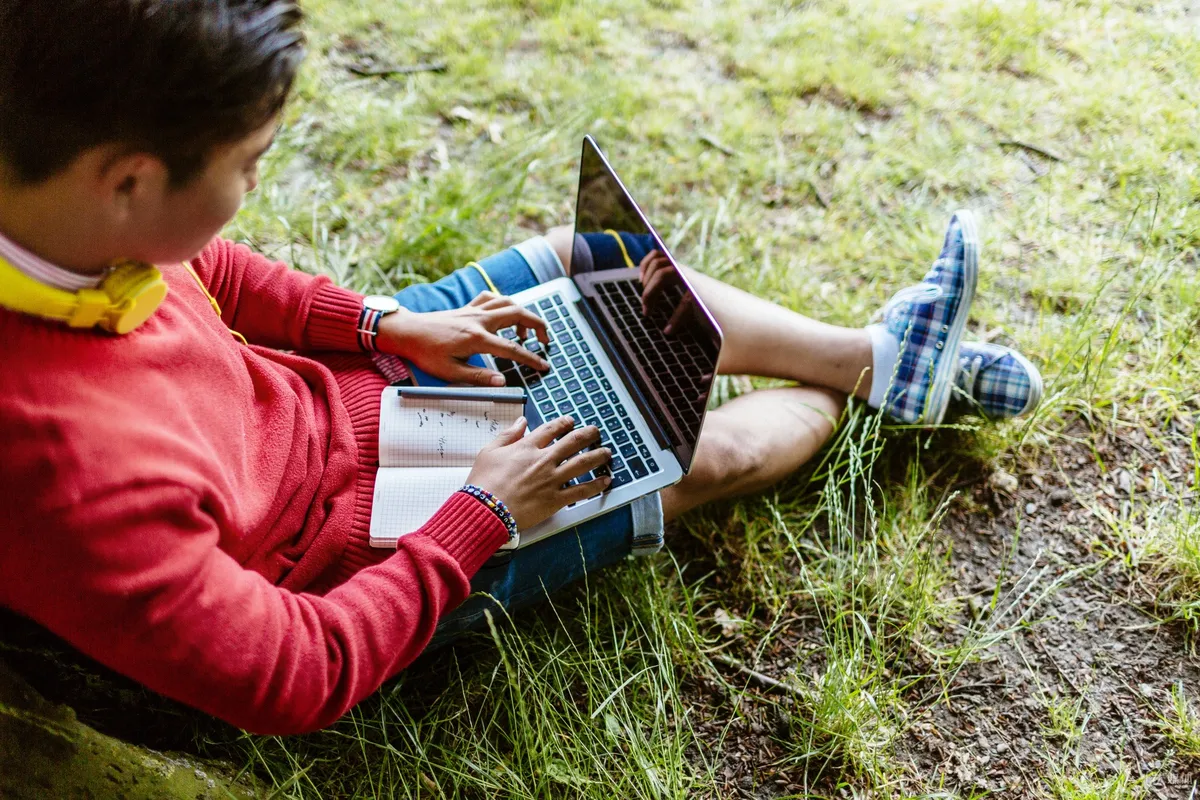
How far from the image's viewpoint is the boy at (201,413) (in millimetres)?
855

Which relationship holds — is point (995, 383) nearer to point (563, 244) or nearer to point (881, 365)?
point (881, 365)

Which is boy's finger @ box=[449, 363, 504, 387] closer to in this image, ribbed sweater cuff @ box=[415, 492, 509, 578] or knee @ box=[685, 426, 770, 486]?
ribbed sweater cuff @ box=[415, 492, 509, 578]

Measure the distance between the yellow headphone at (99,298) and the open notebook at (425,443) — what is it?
19.2 inches

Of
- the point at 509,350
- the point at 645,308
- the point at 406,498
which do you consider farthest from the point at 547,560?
the point at 645,308

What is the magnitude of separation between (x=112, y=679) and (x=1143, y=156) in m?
3.00

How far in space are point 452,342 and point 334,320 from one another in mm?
231

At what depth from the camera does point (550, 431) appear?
4.66 ft

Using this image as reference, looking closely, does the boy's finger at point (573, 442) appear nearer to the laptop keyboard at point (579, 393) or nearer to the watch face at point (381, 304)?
the laptop keyboard at point (579, 393)

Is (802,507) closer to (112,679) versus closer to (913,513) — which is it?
(913,513)

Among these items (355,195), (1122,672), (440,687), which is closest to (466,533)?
(440,687)

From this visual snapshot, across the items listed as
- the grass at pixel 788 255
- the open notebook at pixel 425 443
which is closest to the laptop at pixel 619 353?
the open notebook at pixel 425 443

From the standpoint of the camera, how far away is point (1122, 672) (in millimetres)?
1676

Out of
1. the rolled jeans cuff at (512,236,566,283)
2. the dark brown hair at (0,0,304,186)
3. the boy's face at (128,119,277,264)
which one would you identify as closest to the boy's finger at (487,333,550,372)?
the rolled jeans cuff at (512,236,566,283)

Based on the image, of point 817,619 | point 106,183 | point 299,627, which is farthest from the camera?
point 817,619
